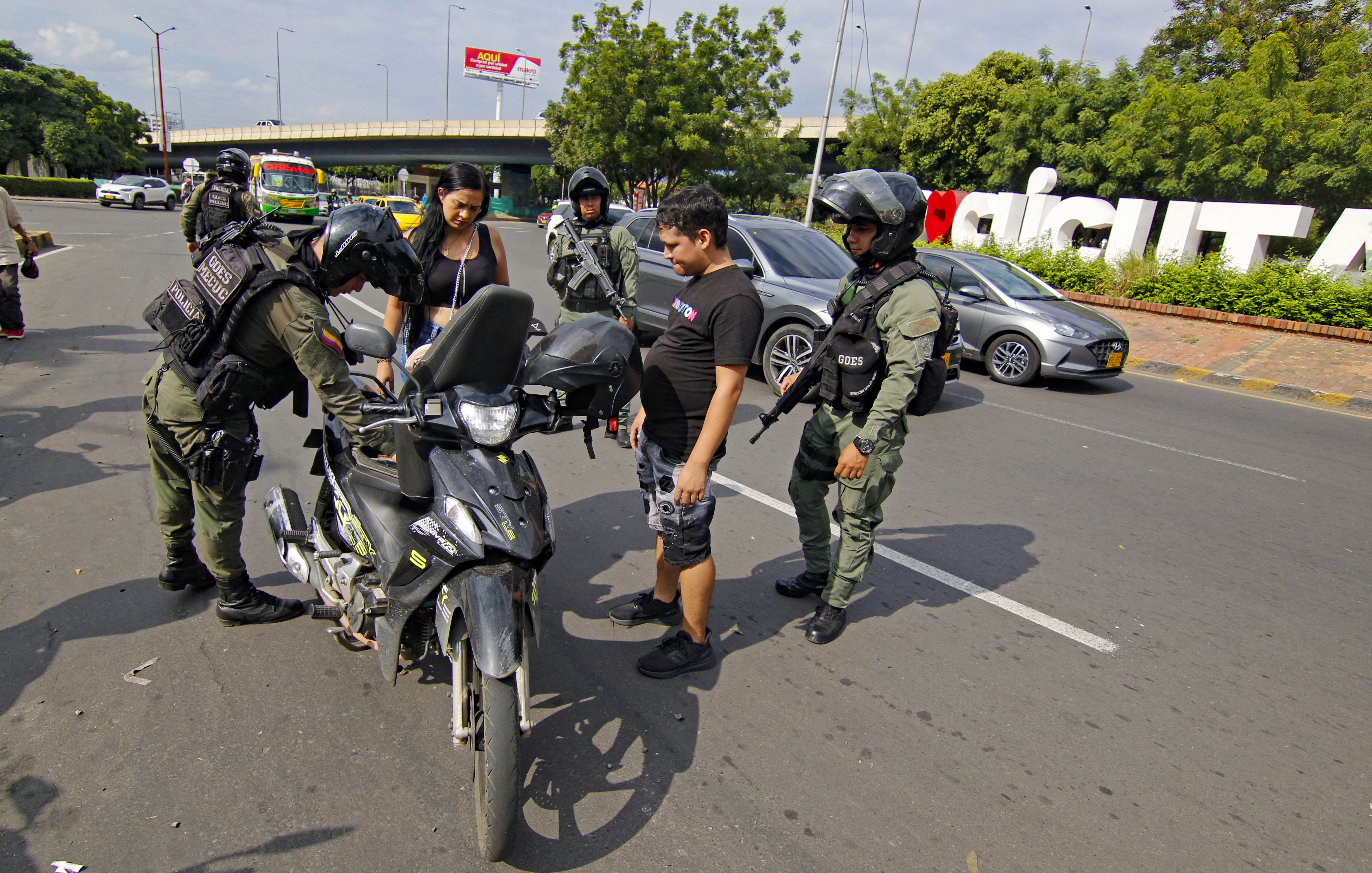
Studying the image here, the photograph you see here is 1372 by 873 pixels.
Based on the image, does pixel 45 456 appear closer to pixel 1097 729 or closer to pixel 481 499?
pixel 481 499

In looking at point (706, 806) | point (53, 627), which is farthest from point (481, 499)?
point (53, 627)

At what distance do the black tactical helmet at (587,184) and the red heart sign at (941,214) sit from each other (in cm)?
1143

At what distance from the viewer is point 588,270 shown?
5.33 metres

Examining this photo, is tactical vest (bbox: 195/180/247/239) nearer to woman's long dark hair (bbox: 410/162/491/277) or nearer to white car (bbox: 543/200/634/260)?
white car (bbox: 543/200/634/260)

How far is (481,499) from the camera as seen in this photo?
220cm

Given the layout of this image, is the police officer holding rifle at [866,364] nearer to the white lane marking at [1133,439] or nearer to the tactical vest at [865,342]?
the tactical vest at [865,342]

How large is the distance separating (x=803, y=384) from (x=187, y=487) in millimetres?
2636

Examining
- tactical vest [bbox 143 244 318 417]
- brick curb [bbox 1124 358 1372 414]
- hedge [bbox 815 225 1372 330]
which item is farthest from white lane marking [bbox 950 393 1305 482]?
tactical vest [bbox 143 244 318 417]

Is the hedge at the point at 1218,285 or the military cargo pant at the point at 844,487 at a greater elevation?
the hedge at the point at 1218,285

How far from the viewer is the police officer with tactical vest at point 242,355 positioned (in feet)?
8.67

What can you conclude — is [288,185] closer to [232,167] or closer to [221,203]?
[232,167]

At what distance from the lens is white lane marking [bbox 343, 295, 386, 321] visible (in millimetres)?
10422

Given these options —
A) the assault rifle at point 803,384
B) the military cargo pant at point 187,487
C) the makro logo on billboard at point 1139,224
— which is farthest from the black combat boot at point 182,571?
the makro logo on billboard at point 1139,224

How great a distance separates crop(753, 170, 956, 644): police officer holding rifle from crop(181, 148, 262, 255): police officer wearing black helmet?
18.7ft
